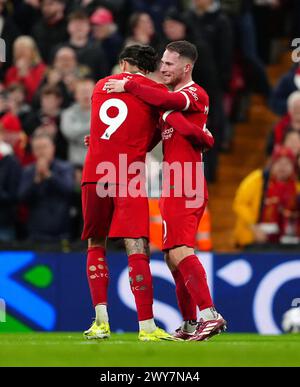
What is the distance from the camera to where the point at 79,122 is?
16.7m

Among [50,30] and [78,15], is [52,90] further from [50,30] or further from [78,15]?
[50,30]

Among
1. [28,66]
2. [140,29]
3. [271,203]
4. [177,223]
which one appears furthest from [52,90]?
[177,223]

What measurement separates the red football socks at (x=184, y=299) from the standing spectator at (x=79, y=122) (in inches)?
218

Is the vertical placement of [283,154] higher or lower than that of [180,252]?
higher

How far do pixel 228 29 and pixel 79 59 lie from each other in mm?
1944

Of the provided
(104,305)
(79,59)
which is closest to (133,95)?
(104,305)

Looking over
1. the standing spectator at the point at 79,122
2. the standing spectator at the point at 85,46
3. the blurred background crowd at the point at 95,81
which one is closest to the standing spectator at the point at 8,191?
the blurred background crowd at the point at 95,81

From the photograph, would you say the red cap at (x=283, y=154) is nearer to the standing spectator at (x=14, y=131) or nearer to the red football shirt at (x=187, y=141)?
the standing spectator at (x=14, y=131)

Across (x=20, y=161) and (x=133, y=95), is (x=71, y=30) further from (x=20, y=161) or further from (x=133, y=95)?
(x=133, y=95)

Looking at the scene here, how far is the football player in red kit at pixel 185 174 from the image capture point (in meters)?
10.8

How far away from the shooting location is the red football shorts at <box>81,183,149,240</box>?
10823 mm

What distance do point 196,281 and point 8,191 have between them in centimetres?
568

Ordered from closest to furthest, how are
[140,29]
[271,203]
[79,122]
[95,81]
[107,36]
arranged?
[271,203]
[79,122]
[95,81]
[140,29]
[107,36]

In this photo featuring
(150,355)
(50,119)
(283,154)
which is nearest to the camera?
(150,355)
